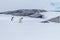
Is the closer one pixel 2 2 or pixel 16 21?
pixel 16 21

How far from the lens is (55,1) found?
1.18m

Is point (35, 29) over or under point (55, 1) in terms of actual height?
under

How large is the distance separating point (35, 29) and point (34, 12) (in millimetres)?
310

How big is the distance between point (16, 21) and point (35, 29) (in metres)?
0.24

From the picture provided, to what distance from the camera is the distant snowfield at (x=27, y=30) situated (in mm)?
761

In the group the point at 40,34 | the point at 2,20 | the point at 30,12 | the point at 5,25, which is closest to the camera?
the point at 40,34

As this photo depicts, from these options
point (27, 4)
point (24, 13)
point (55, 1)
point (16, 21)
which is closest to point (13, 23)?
point (16, 21)

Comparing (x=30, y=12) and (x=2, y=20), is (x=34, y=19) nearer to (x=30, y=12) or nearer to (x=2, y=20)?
(x=30, y=12)

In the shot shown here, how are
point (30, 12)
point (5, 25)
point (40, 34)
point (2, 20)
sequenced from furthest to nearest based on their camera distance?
point (30, 12) < point (2, 20) < point (5, 25) < point (40, 34)

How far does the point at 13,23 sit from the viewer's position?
3.26ft

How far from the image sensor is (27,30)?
2.81 feet

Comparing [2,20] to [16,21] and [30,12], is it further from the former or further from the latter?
[30,12]

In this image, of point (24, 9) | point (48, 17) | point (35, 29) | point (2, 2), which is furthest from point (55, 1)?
point (2, 2)

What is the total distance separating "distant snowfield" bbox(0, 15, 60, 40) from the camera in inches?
30.0
